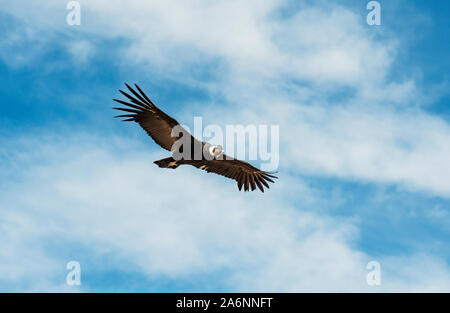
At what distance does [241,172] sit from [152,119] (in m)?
5.24

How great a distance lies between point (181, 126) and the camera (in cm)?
2066

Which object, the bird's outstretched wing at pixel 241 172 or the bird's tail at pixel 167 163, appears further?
the bird's outstretched wing at pixel 241 172

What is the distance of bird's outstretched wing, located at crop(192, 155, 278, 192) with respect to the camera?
23.1 meters

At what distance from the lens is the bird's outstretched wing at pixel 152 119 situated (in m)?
20.1

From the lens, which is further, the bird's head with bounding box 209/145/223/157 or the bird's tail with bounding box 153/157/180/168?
the bird's head with bounding box 209/145/223/157

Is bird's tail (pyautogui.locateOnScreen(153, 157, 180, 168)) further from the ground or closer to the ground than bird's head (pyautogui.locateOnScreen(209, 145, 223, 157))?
closer to the ground

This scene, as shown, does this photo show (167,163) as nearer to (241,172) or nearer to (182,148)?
(182,148)

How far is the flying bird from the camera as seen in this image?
2022 cm

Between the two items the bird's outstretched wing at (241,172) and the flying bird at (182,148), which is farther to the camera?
the bird's outstretched wing at (241,172)

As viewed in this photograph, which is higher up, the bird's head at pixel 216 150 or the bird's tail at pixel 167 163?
the bird's head at pixel 216 150

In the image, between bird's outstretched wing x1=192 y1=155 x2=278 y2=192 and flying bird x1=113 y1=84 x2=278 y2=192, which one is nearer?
flying bird x1=113 y1=84 x2=278 y2=192

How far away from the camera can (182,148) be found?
2159 cm
